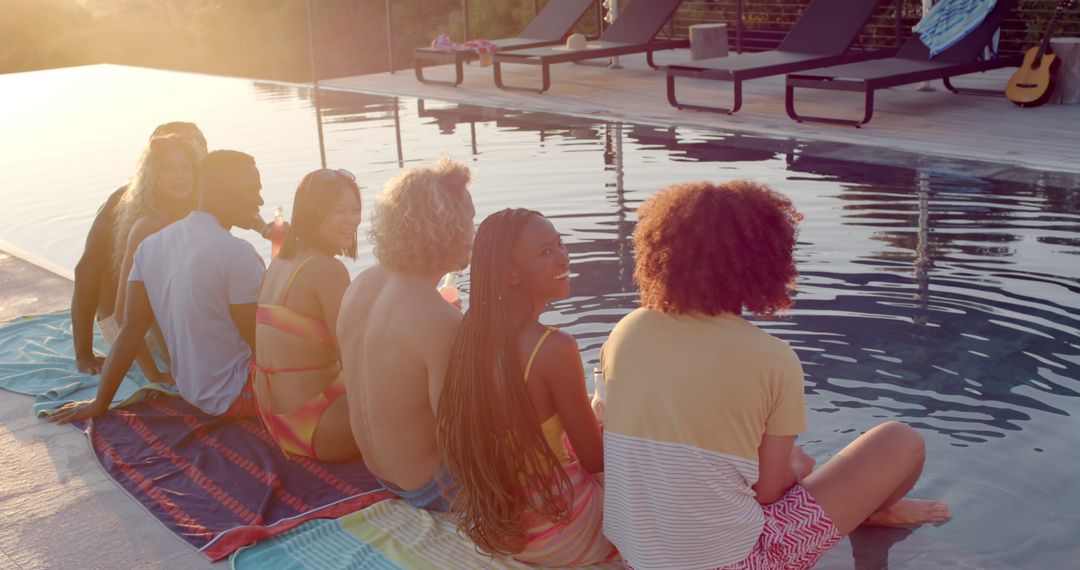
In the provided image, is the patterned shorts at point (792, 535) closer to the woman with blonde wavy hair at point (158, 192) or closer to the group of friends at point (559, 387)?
the group of friends at point (559, 387)

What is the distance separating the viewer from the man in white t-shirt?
13.6 feet

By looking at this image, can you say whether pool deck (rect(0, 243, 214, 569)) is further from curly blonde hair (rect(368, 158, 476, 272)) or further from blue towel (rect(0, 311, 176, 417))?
curly blonde hair (rect(368, 158, 476, 272))

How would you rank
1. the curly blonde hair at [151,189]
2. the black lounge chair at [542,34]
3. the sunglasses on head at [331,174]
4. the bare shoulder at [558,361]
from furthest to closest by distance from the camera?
the black lounge chair at [542,34]
the curly blonde hair at [151,189]
the sunglasses on head at [331,174]
the bare shoulder at [558,361]

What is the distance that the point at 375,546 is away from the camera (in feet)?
11.1

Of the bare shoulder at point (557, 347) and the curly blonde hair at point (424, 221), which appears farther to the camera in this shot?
the curly blonde hair at point (424, 221)

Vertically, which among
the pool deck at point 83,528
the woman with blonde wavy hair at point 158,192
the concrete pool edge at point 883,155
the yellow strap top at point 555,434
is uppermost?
the woman with blonde wavy hair at point 158,192

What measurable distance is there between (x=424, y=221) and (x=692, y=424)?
3.29 ft

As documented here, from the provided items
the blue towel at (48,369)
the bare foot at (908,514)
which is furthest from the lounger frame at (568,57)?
the bare foot at (908,514)

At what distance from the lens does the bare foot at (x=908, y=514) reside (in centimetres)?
340

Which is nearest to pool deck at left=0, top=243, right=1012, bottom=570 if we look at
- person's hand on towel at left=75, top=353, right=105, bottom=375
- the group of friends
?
the group of friends

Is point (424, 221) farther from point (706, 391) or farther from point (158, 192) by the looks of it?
point (158, 192)

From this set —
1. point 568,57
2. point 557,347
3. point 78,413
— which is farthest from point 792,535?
point 568,57

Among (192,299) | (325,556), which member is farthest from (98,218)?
(325,556)

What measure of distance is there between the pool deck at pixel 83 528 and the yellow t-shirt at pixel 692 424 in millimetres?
728
